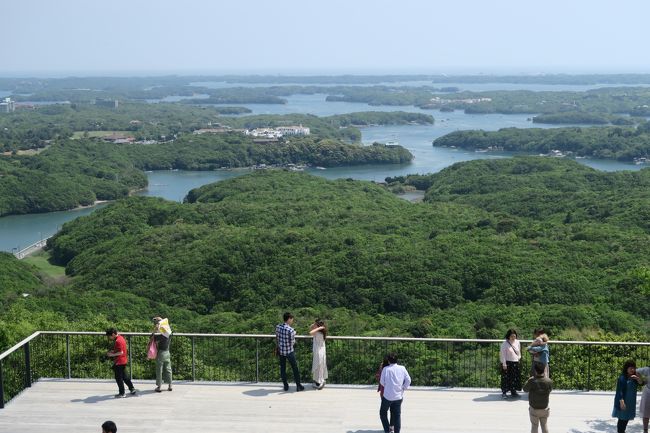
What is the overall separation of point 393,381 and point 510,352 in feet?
6.19

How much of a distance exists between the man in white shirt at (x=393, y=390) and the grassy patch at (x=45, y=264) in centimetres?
3895

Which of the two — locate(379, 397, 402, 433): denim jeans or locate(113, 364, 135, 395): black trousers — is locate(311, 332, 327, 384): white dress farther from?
locate(113, 364, 135, 395): black trousers

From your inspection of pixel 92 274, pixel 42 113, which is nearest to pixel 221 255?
pixel 92 274

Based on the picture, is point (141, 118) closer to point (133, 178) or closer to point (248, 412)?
point (133, 178)

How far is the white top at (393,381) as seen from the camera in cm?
862

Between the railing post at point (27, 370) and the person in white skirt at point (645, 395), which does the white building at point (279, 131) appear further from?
the person in white skirt at point (645, 395)

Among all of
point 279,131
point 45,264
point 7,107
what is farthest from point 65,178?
point 7,107

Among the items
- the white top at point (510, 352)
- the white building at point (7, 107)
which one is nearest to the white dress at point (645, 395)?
the white top at point (510, 352)

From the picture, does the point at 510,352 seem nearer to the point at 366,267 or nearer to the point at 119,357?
the point at 119,357

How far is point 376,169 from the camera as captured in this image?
10306cm

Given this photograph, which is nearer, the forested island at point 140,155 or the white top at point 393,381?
the white top at point 393,381

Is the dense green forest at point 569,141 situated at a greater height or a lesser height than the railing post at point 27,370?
lesser

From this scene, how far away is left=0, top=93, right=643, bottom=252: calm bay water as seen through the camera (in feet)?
225

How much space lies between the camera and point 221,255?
36531mm
